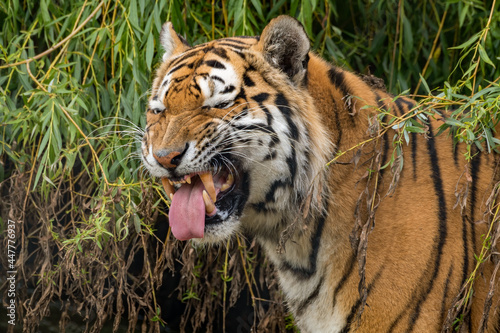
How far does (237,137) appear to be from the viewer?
6.60 ft

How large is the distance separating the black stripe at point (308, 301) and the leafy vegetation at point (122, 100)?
78cm

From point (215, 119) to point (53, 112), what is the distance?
3.49ft

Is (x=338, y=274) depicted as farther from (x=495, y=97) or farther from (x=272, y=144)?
(x=495, y=97)

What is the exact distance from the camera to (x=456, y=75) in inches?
133

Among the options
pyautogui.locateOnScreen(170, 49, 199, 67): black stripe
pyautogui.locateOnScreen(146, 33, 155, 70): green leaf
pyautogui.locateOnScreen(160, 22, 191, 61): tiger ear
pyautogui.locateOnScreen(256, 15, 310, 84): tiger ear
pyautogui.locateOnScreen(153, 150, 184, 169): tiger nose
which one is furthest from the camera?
pyautogui.locateOnScreen(146, 33, 155, 70): green leaf

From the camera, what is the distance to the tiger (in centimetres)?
200

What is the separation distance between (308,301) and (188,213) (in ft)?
1.70

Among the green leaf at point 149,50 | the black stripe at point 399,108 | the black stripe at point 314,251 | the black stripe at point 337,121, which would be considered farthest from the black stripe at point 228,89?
the green leaf at point 149,50

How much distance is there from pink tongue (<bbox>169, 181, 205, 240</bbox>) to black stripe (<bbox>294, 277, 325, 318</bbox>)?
430 millimetres

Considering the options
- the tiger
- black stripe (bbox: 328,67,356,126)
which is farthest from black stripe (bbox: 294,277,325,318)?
A: black stripe (bbox: 328,67,356,126)

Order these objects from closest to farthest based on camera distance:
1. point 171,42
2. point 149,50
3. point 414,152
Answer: point 414,152 → point 171,42 → point 149,50

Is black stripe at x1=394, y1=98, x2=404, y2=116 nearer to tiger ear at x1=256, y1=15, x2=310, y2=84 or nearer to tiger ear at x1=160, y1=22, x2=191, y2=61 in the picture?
tiger ear at x1=256, y1=15, x2=310, y2=84

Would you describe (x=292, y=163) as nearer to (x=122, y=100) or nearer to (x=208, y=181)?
(x=208, y=181)

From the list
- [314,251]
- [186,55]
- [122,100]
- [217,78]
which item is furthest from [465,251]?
[122,100]
